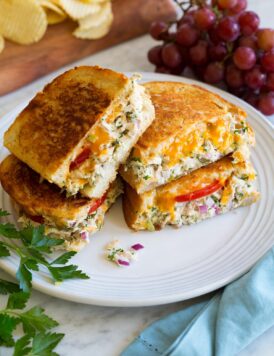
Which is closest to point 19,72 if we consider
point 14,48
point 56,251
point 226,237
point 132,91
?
point 14,48

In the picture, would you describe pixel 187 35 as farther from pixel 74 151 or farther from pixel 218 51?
pixel 74 151

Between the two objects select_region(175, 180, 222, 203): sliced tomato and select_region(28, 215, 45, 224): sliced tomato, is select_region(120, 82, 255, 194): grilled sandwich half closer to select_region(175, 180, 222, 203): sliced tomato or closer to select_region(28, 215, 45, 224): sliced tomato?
select_region(175, 180, 222, 203): sliced tomato

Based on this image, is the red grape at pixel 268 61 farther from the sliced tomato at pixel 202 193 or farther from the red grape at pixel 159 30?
the sliced tomato at pixel 202 193

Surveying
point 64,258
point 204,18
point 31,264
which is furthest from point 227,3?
point 31,264

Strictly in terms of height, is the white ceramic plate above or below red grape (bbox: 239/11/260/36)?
below

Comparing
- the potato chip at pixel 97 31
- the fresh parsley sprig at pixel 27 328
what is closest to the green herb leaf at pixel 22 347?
the fresh parsley sprig at pixel 27 328

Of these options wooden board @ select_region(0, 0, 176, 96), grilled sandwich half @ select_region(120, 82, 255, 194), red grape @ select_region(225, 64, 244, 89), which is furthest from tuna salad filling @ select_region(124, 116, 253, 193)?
wooden board @ select_region(0, 0, 176, 96)

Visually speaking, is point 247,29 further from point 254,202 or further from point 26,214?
point 26,214
